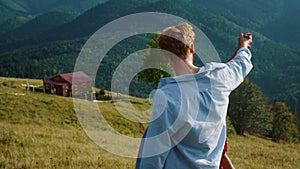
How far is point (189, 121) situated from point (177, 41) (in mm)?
701

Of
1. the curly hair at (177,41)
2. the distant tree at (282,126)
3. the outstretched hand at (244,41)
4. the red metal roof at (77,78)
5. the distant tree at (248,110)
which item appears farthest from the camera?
the distant tree at (282,126)

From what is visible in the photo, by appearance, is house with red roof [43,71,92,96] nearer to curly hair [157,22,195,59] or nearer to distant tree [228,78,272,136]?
distant tree [228,78,272,136]

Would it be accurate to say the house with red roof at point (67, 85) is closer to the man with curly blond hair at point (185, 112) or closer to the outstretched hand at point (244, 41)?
the outstretched hand at point (244, 41)

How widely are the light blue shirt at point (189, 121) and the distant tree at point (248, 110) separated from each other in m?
47.8

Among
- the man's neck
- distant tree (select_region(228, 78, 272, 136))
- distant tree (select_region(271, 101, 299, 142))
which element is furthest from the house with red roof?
the man's neck

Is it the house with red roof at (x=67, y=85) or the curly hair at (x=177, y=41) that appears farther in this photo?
the house with red roof at (x=67, y=85)

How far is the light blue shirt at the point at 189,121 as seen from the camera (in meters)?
2.63

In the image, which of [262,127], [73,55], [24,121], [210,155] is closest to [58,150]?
[210,155]

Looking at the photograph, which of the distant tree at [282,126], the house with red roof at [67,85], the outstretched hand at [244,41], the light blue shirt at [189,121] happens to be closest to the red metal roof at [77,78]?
the house with red roof at [67,85]

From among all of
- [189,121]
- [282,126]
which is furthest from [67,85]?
[189,121]

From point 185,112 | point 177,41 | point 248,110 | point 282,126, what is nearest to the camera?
point 185,112

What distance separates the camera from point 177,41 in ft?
9.41

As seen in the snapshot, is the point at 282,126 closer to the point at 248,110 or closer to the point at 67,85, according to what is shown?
the point at 248,110

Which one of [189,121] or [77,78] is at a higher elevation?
[189,121]
